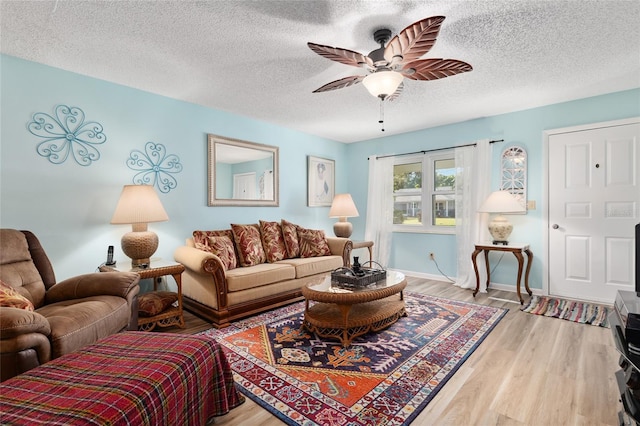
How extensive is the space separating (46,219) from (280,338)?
2.32 meters

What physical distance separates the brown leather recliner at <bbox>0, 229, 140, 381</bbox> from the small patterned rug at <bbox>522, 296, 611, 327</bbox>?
3825 mm

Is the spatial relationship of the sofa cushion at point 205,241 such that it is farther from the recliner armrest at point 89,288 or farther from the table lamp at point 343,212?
the table lamp at point 343,212

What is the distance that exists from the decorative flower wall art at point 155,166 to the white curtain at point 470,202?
3795mm

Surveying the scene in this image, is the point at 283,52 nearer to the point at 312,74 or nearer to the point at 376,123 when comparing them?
the point at 312,74

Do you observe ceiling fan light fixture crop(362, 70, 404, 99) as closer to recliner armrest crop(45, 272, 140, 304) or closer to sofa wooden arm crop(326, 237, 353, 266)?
recliner armrest crop(45, 272, 140, 304)

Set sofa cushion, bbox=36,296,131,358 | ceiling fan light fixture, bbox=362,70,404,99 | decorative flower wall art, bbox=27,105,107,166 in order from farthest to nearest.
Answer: decorative flower wall art, bbox=27,105,107,166, ceiling fan light fixture, bbox=362,70,404,99, sofa cushion, bbox=36,296,131,358

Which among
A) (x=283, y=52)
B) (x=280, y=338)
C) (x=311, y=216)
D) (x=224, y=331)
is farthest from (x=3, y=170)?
(x=311, y=216)

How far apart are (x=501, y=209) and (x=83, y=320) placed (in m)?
4.11

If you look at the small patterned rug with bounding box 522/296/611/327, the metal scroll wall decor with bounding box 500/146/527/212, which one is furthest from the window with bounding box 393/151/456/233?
the small patterned rug with bounding box 522/296/611/327

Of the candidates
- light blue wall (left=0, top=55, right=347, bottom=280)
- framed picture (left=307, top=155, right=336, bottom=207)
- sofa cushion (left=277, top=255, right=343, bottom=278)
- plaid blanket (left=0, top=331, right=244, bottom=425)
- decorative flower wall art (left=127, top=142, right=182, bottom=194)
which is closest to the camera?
plaid blanket (left=0, top=331, right=244, bottom=425)

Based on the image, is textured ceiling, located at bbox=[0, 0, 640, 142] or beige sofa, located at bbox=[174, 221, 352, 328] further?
beige sofa, located at bbox=[174, 221, 352, 328]

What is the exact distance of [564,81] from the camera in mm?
3086

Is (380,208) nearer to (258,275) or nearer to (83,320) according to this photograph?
(258,275)

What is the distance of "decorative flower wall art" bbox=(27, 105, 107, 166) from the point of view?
2.66 meters
